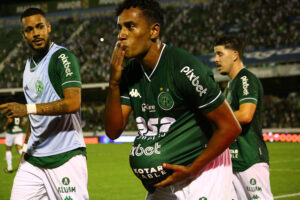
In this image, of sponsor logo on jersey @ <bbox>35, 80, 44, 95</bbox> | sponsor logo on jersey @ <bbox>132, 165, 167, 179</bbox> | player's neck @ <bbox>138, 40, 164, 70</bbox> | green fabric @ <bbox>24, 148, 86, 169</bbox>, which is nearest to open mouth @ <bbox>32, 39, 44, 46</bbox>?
sponsor logo on jersey @ <bbox>35, 80, 44, 95</bbox>

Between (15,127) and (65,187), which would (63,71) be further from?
(15,127)

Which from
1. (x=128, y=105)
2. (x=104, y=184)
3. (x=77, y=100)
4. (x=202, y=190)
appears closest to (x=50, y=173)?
(x=77, y=100)

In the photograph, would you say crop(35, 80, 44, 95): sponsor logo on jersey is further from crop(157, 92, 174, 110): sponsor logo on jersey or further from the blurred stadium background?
the blurred stadium background

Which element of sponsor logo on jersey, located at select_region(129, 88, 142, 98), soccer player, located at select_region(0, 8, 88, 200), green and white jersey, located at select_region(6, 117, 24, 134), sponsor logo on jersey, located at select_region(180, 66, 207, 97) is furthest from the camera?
green and white jersey, located at select_region(6, 117, 24, 134)

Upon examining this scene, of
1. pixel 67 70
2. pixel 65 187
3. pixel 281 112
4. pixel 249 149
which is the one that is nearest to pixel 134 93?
pixel 67 70

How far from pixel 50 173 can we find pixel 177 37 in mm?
36450

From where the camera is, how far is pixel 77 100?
450cm

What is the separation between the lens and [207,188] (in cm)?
329

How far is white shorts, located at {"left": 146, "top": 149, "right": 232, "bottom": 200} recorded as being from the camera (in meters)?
3.28

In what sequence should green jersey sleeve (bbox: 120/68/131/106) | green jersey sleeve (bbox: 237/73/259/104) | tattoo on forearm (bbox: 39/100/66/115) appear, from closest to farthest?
green jersey sleeve (bbox: 120/68/131/106) < tattoo on forearm (bbox: 39/100/66/115) < green jersey sleeve (bbox: 237/73/259/104)

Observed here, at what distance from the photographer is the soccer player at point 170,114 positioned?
10.2 ft

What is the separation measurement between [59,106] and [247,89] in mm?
2002

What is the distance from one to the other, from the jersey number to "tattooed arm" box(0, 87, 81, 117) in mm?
1189

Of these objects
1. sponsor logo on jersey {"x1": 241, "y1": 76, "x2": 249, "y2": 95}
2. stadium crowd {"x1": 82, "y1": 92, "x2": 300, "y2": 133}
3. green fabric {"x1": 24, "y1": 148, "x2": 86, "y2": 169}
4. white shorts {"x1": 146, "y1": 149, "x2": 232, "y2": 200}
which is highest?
sponsor logo on jersey {"x1": 241, "y1": 76, "x2": 249, "y2": 95}
